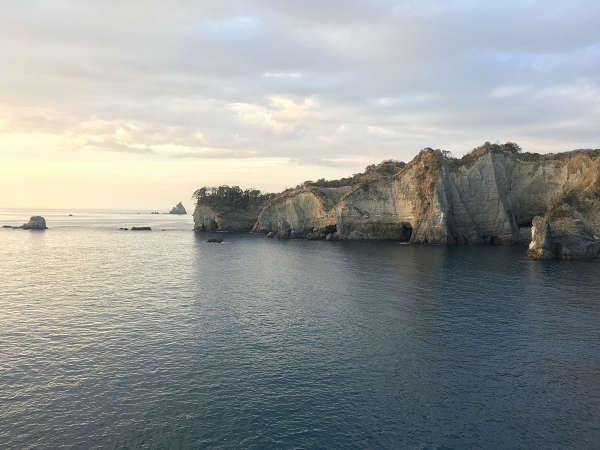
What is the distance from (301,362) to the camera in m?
29.2

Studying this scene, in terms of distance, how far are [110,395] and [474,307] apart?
36.6m

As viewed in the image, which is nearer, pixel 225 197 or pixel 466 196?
pixel 466 196

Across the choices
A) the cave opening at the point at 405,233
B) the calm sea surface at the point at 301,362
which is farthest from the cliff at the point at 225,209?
the calm sea surface at the point at 301,362

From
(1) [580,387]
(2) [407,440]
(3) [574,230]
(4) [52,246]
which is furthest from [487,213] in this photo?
(4) [52,246]

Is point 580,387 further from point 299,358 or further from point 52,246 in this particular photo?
point 52,246

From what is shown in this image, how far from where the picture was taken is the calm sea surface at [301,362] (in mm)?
20828

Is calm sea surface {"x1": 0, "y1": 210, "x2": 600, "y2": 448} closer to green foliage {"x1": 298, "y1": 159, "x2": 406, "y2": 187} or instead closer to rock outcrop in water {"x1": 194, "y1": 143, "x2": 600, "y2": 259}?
rock outcrop in water {"x1": 194, "y1": 143, "x2": 600, "y2": 259}

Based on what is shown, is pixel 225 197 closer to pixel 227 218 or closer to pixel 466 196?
pixel 227 218

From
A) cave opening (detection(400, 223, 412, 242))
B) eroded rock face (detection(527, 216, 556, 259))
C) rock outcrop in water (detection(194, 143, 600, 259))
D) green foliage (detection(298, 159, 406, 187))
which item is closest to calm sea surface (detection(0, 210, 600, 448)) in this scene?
eroded rock face (detection(527, 216, 556, 259))

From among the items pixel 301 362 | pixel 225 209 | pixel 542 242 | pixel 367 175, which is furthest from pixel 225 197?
pixel 301 362

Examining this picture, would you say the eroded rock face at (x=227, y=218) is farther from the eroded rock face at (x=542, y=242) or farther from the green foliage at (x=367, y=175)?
the eroded rock face at (x=542, y=242)

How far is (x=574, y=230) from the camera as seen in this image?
76.0 meters

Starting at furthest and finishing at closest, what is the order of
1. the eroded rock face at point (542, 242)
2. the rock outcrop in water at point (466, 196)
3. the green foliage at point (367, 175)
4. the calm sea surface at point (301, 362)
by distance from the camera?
the green foliage at point (367, 175)
the rock outcrop in water at point (466, 196)
the eroded rock face at point (542, 242)
the calm sea surface at point (301, 362)

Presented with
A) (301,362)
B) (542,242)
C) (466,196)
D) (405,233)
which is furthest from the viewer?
(405,233)
